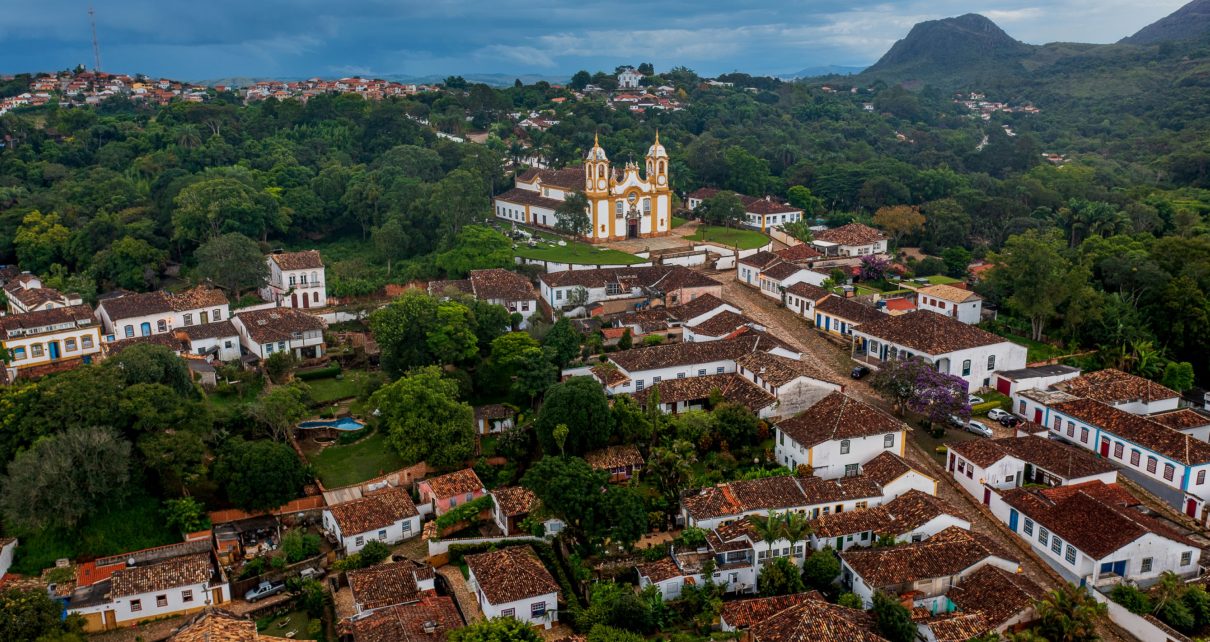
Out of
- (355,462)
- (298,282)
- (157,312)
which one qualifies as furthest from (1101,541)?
(157,312)

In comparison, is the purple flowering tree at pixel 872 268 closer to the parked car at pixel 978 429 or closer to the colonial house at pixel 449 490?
the parked car at pixel 978 429

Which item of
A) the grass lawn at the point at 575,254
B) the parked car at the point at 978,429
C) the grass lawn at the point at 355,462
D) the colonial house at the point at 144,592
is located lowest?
the colonial house at the point at 144,592

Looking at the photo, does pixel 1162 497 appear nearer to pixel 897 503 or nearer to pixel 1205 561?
pixel 1205 561

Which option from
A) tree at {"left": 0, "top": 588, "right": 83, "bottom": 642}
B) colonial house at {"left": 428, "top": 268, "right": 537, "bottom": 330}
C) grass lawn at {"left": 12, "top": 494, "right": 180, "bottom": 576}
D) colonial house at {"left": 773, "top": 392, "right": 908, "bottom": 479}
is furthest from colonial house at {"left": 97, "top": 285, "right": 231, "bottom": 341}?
colonial house at {"left": 773, "top": 392, "right": 908, "bottom": 479}

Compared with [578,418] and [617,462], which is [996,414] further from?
[578,418]

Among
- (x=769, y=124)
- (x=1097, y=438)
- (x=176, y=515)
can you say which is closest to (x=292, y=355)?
(x=176, y=515)

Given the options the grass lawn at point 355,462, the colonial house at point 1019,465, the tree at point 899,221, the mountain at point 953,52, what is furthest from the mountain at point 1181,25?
the grass lawn at point 355,462
